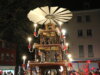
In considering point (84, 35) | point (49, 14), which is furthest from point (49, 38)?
point (84, 35)

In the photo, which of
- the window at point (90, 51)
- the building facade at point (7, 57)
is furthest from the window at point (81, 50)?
the building facade at point (7, 57)

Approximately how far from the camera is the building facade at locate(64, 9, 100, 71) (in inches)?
1320

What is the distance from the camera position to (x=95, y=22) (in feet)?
113

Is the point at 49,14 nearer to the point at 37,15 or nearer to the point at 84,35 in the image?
the point at 37,15

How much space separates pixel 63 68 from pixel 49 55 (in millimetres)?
1524

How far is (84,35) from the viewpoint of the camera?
34.8 metres

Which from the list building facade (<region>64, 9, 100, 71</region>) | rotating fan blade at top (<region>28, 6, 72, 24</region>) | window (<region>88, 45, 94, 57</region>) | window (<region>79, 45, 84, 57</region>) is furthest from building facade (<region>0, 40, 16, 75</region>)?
rotating fan blade at top (<region>28, 6, 72, 24</region>)

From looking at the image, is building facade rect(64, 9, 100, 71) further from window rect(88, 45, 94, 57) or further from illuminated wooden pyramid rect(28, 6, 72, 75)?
illuminated wooden pyramid rect(28, 6, 72, 75)

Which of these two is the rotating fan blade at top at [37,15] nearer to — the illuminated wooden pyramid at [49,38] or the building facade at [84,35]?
the illuminated wooden pyramid at [49,38]

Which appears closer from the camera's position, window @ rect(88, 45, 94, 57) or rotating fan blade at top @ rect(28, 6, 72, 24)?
rotating fan blade at top @ rect(28, 6, 72, 24)

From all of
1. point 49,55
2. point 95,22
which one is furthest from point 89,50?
point 49,55

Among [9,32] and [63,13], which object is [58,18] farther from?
[9,32]

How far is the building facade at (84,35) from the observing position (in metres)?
33.5

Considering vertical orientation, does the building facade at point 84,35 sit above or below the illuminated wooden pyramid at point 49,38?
above
